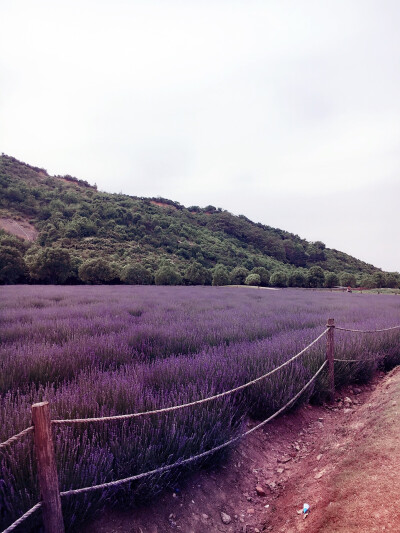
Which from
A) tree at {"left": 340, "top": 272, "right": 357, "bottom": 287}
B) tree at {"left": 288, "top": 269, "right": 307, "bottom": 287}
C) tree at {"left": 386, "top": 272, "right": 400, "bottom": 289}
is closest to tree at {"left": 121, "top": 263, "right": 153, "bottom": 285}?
tree at {"left": 288, "top": 269, "right": 307, "bottom": 287}

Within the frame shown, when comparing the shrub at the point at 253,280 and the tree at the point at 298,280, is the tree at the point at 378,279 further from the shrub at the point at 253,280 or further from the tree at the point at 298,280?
the shrub at the point at 253,280

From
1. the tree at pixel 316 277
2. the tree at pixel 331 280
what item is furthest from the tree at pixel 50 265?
the tree at pixel 331 280

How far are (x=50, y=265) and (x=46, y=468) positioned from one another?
23.6 m

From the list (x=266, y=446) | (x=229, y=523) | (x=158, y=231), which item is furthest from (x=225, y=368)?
(x=158, y=231)

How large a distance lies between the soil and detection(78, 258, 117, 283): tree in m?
22.4

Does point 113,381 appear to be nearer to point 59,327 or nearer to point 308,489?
point 308,489

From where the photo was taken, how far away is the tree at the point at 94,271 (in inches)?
944

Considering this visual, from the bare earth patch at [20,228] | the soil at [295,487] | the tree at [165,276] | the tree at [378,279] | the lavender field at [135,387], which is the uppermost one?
the bare earth patch at [20,228]

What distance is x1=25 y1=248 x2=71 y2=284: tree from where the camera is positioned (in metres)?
22.5

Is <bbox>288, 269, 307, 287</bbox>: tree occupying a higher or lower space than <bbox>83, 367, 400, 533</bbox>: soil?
higher

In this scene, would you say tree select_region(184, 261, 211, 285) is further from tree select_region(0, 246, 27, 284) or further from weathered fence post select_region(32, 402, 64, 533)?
weathered fence post select_region(32, 402, 64, 533)

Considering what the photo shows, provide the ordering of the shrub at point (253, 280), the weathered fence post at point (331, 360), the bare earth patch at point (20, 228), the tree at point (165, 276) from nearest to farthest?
the weathered fence post at point (331, 360)
the tree at point (165, 276)
the shrub at point (253, 280)
the bare earth patch at point (20, 228)

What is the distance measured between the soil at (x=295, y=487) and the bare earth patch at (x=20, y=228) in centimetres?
4029

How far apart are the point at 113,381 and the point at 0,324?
391 cm
